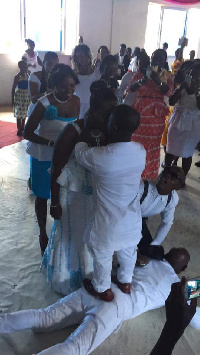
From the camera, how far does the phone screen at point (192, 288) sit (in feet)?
3.58

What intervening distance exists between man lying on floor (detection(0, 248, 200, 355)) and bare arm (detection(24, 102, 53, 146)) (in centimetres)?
90

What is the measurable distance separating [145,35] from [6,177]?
7277mm

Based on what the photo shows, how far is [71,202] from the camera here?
172cm

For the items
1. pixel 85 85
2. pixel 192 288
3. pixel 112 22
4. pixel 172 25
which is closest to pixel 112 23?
pixel 112 22

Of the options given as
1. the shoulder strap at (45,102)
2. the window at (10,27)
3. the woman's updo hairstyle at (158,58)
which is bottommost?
the shoulder strap at (45,102)

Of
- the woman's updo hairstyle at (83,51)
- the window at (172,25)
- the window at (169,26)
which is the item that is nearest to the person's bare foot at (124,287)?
the woman's updo hairstyle at (83,51)

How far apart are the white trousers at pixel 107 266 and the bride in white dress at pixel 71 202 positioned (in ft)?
0.63

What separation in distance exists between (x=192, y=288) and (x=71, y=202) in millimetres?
798

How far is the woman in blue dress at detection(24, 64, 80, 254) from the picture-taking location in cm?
186

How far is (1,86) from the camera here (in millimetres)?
7223

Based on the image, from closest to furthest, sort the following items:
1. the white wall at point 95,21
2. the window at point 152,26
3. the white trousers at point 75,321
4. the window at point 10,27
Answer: the white trousers at point 75,321 → the window at point 10,27 → the white wall at point 95,21 → the window at point 152,26

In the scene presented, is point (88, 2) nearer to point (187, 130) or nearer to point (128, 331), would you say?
point (187, 130)

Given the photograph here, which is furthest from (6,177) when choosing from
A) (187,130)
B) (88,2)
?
(88,2)

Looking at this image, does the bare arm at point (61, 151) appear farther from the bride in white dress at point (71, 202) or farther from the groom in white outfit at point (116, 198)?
the groom in white outfit at point (116, 198)
